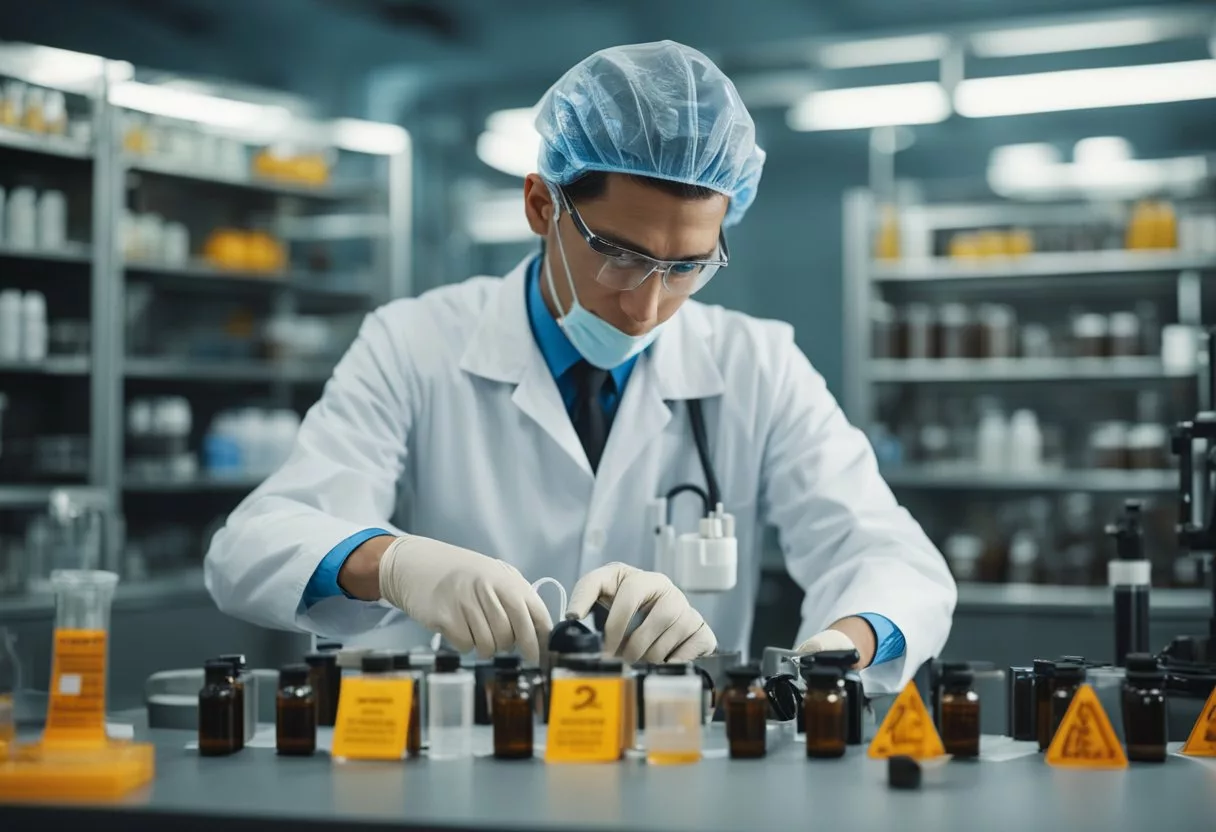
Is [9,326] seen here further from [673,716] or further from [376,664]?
[673,716]

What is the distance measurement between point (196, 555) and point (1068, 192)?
13.5ft

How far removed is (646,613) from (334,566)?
0.44 meters

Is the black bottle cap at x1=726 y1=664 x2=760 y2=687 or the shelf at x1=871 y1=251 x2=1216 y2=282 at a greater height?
the shelf at x1=871 y1=251 x2=1216 y2=282

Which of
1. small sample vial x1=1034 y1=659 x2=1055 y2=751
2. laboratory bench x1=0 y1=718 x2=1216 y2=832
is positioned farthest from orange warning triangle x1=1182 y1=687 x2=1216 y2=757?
small sample vial x1=1034 y1=659 x2=1055 y2=751

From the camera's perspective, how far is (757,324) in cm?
226

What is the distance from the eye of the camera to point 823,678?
142 centimetres

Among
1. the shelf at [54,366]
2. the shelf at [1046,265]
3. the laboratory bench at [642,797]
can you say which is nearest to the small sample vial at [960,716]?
the laboratory bench at [642,797]

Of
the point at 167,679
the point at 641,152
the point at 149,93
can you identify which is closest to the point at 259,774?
the point at 167,679

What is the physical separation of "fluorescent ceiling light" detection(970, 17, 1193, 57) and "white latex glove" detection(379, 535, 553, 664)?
5.09m

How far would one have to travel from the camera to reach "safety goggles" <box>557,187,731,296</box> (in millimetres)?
1804

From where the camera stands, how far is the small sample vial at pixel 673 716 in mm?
1376

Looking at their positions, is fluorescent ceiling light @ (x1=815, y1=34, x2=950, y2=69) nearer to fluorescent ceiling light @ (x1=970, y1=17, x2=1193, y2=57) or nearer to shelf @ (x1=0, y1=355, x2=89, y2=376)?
fluorescent ceiling light @ (x1=970, y1=17, x2=1193, y2=57)

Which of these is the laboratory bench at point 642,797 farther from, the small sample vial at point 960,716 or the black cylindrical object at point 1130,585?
the black cylindrical object at point 1130,585

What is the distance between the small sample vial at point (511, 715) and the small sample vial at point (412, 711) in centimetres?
9
